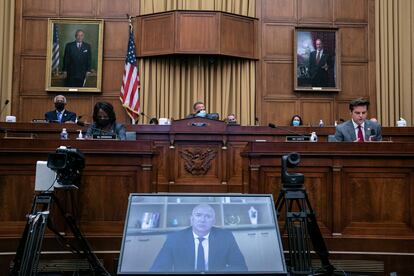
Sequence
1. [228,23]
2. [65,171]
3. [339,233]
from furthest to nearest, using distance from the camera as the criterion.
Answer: [228,23]
[339,233]
[65,171]

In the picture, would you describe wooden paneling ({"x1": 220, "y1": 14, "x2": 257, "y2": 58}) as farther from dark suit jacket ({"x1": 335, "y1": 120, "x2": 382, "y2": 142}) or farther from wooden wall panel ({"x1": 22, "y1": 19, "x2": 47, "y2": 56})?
dark suit jacket ({"x1": 335, "y1": 120, "x2": 382, "y2": 142})

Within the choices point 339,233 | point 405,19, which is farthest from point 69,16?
point 339,233

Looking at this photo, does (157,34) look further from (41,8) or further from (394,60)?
(394,60)

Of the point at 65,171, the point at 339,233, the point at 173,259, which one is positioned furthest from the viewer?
the point at 339,233

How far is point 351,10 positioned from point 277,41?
1.71 metres

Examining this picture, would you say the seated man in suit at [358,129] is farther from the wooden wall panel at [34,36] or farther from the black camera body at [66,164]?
the wooden wall panel at [34,36]

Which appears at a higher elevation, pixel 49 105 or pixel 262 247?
pixel 49 105

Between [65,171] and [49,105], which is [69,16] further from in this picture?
[65,171]

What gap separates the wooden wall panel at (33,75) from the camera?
9.69 m

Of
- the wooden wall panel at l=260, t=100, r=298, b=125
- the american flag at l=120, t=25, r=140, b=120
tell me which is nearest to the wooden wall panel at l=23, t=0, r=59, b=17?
the american flag at l=120, t=25, r=140, b=120

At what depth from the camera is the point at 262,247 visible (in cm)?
264

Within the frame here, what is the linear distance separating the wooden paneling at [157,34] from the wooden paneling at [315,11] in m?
2.79

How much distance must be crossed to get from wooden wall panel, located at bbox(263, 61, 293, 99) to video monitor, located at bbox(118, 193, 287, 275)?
7264mm

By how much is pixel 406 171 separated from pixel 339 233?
81 centimetres
